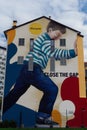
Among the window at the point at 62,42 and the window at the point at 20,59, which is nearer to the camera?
the window at the point at 20,59

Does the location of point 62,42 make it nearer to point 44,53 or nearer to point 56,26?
point 56,26

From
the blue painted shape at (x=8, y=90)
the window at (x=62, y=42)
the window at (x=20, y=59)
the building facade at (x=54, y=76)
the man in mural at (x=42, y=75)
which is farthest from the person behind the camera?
the window at (x=62, y=42)

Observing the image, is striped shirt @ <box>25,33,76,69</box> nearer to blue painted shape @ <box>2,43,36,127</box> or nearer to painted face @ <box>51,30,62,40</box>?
painted face @ <box>51,30,62,40</box>

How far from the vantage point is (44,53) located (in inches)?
1838

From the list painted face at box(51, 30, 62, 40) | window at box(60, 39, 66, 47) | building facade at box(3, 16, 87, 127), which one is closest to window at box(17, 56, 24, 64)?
building facade at box(3, 16, 87, 127)

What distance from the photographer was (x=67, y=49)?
4694 centimetres

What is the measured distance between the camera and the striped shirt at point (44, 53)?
4622 centimetres

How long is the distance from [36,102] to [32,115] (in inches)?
79.6

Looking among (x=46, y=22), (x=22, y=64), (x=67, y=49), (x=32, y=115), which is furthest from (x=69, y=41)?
(x=32, y=115)

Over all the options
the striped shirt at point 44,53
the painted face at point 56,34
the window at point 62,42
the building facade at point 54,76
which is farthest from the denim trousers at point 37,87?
the painted face at point 56,34

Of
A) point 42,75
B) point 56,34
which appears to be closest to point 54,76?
point 42,75

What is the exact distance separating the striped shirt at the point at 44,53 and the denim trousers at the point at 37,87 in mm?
1227

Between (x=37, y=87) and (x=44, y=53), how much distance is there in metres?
5.74

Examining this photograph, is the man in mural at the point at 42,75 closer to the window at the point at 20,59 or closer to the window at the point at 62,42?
the window at the point at 20,59
